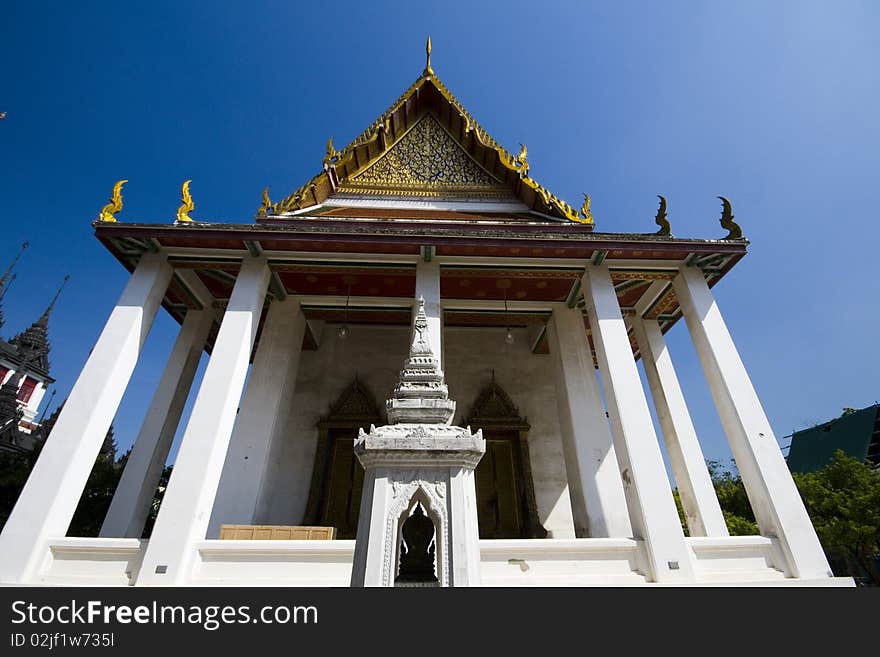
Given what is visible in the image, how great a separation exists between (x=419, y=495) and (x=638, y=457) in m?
3.78

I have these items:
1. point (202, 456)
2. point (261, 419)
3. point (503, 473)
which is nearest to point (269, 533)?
point (202, 456)

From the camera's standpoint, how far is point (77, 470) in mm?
5027

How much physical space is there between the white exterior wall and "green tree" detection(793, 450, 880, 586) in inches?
456

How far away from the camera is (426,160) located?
10.4 metres

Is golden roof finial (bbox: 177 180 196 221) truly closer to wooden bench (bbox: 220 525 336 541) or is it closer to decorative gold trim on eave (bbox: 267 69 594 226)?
decorative gold trim on eave (bbox: 267 69 594 226)

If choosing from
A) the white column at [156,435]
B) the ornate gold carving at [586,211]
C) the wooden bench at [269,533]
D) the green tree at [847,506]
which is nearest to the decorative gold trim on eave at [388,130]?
the ornate gold carving at [586,211]

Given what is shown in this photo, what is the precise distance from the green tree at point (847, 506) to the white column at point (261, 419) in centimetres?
1658

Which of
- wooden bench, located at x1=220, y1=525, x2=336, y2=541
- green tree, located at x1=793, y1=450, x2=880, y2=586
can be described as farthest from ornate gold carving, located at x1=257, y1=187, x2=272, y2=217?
green tree, located at x1=793, y1=450, x2=880, y2=586

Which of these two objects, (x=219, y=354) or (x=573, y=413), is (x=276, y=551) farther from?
(x=573, y=413)

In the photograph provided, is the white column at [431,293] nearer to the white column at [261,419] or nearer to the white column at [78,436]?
the white column at [261,419]

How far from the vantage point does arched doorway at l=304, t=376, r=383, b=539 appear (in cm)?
774

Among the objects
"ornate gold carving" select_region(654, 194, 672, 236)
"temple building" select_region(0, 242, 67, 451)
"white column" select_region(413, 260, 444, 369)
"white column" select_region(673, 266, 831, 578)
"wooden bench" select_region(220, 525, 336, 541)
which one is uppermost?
"temple building" select_region(0, 242, 67, 451)
